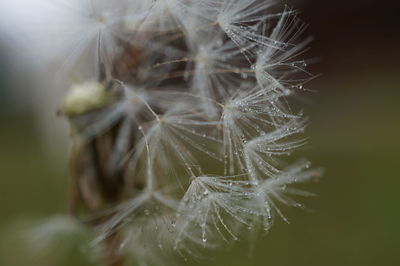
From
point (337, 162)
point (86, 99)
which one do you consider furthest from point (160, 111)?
point (337, 162)

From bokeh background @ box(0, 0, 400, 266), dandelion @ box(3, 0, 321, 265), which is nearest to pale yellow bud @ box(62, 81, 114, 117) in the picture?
dandelion @ box(3, 0, 321, 265)

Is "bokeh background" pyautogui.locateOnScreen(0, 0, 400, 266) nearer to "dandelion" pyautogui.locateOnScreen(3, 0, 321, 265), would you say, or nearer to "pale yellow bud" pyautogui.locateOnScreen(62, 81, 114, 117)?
"dandelion" pyautogui.locateOnScreen(3, 0, 321, 265)

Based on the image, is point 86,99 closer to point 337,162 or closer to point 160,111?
point 160,111

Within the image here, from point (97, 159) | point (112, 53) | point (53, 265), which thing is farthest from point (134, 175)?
point (53, 265)

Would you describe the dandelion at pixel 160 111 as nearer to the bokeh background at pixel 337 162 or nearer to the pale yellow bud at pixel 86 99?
the pale yellow bud at pixel 86 99

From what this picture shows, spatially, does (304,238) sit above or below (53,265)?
below

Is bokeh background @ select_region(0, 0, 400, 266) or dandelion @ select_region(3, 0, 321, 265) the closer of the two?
dandelion @ select_region(3, 0, 321, 265)

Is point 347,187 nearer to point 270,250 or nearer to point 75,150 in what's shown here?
point 270,250
